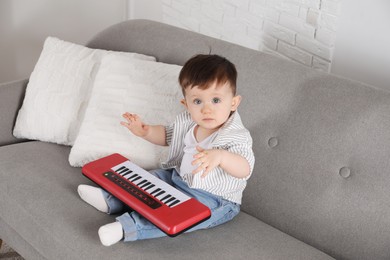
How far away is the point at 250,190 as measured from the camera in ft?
6.20

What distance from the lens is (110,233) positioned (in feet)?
5.26

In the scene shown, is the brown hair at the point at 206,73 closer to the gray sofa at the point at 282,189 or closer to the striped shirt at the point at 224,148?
the striped shirt at the point at 224,148

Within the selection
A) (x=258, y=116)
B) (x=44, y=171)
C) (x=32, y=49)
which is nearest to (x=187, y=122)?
(x=258, y=116)

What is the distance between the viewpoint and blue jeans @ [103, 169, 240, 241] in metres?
1.64

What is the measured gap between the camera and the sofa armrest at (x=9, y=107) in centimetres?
222

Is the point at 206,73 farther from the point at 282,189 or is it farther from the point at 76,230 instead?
the point at 76,230

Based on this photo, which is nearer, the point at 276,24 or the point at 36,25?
the point at 276,24

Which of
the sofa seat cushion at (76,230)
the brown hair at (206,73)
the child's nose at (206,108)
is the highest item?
the brown hair at (206,73)

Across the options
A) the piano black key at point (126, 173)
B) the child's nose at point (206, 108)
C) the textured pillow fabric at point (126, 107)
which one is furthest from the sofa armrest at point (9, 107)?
the child's nose at point (206, 108)

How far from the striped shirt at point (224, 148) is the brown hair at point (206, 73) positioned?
0.12m

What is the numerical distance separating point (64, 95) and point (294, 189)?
0.91 meters

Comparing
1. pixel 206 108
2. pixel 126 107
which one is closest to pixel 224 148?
pixel 206 108

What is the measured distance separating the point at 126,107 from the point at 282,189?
0.59m

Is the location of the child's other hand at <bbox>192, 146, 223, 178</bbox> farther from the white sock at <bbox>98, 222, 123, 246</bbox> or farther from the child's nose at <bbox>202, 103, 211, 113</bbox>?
the white sock at <bbox>98, 222, 123, 246</bbox>
